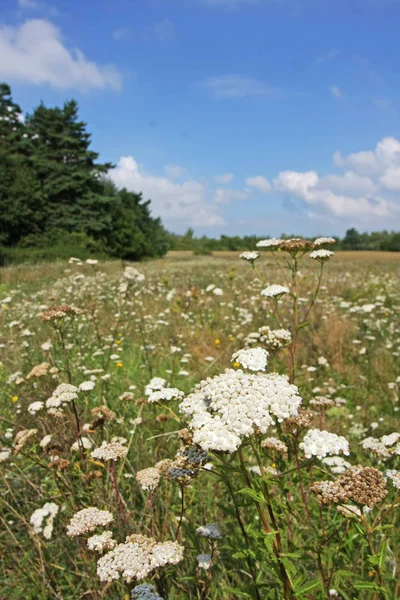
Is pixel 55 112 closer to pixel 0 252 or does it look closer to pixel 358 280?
pixel 0 252

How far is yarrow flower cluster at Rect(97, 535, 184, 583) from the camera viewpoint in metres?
1.49

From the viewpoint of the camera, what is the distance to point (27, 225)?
38.2 metres

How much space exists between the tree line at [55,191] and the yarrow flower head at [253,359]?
116 ft

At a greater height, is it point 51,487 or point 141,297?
point 141,297

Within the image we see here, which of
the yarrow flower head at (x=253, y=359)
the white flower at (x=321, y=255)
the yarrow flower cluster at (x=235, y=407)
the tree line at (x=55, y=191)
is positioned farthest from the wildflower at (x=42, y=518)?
the tree line at (x=55, y=191)

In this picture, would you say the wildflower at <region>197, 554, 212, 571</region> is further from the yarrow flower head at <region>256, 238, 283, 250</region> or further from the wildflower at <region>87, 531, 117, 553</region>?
the yarrow flower head at <region>256, 238, 283, 250</region>

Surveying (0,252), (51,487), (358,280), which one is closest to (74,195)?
(0,252)

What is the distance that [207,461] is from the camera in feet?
5.53

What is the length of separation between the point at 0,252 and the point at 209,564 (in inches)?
1356

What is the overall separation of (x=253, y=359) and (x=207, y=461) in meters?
0.48

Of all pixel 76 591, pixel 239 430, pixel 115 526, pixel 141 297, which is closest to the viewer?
pixel 239 430

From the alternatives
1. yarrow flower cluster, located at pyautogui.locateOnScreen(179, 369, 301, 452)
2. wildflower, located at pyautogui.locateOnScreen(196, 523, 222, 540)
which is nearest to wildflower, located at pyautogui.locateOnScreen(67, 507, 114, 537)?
wildflower, located at pyautogui.locateOnScreen(196, 523, 222, 540)

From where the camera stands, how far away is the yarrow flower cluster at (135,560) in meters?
1.49

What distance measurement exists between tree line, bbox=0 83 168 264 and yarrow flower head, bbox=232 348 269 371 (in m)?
35.4
